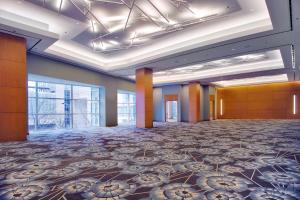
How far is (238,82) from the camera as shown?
810 inches

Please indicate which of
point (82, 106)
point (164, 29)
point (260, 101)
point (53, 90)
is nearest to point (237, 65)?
point (164, 29)

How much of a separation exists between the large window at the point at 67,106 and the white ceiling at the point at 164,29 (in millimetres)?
3894

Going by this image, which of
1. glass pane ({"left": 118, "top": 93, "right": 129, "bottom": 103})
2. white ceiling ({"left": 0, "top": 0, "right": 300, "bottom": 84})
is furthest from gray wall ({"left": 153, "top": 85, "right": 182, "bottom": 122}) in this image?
white ceiling ({"left": 0, "top": 0, "right": 300, "bottom": 84})

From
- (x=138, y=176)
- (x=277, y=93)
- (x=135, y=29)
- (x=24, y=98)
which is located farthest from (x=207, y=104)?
(x=138, y=176)

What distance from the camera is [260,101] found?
69.2 feet

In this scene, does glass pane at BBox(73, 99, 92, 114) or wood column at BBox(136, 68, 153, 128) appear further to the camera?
glass pane at BBox(73, 99, 92, 114)

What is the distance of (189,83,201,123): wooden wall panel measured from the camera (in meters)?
16.9

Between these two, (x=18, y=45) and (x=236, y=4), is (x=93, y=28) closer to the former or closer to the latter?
(x=18, y=45)

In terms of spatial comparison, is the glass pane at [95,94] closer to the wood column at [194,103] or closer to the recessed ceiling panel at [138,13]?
the recessed ceiling panel at [138,13]

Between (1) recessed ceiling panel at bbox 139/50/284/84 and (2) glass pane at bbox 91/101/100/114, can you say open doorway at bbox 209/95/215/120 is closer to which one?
(1) recessed ceiling panel at bbox 139/50/284/84

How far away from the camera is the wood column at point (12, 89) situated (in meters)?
6.33

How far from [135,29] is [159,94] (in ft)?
41.9

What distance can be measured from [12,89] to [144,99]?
263 inches

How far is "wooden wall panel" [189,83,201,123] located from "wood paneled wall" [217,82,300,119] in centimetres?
708
